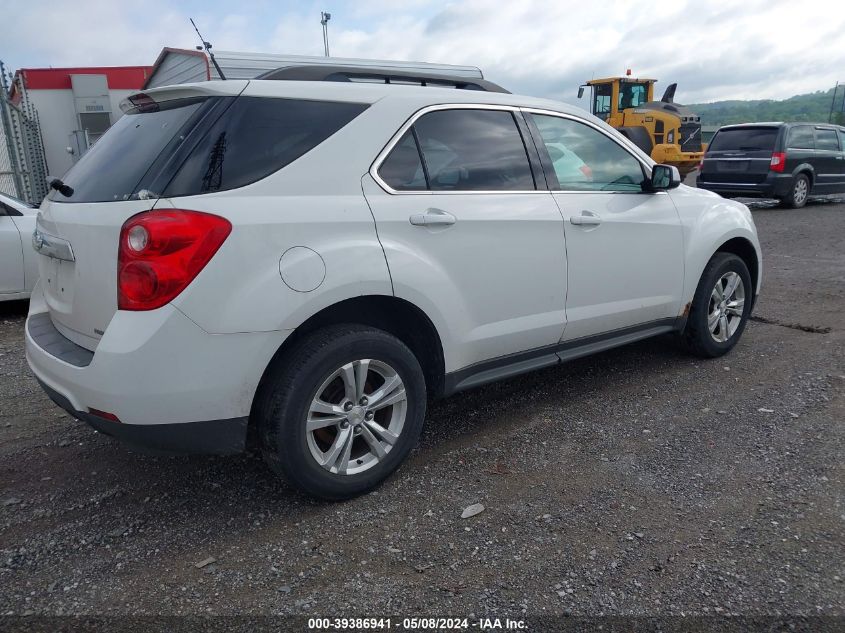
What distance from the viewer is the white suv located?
8.06ft

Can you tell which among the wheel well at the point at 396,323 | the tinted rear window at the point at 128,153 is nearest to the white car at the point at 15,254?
the tinted rear window at the point at 128,153

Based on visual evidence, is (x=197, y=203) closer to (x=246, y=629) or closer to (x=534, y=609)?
(x=246, y=629)

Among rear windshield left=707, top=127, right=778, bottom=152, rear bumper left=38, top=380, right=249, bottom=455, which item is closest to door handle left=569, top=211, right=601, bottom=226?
rear bumper left=38, top=380, right=249, bottom=455

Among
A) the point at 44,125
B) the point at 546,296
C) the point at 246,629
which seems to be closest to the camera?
the point at 246,629

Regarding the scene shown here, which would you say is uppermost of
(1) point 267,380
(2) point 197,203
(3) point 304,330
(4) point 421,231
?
(2) point 197,203

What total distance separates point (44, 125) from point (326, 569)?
25789mm

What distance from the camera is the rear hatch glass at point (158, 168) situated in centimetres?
256

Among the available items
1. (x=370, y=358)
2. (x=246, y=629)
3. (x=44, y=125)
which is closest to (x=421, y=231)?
(x=370, y=358)

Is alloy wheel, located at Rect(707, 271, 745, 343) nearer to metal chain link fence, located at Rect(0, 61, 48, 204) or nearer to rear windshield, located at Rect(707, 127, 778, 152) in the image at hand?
metal chain link fence, located at Rect(0, 61, 48, 204)

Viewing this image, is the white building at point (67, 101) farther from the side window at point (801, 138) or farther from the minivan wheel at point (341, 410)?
the minivan wheel at point (341, 410)

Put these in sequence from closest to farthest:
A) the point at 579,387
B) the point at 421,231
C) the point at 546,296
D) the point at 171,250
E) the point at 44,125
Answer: the point at 171,250
the point at 421,231
the point at 546,296
the point at 579,387
the point at 44,125

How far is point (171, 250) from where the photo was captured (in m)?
2.42

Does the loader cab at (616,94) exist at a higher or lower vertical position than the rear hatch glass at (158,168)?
higher

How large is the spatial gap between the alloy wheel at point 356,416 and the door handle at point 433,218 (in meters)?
0.64
